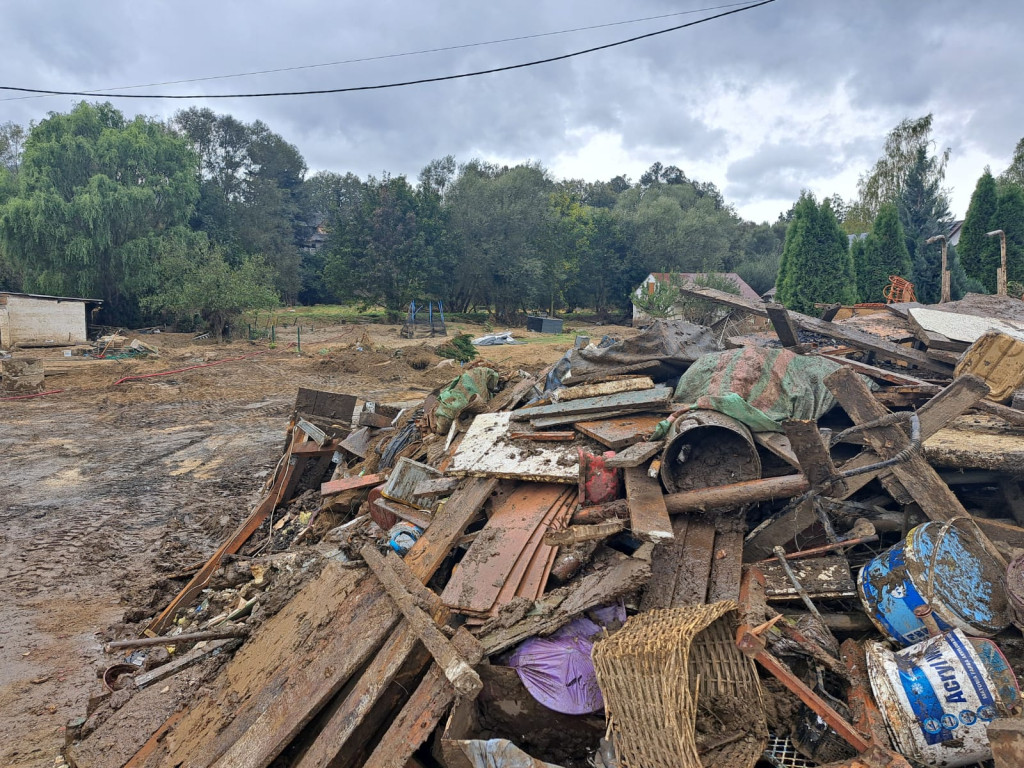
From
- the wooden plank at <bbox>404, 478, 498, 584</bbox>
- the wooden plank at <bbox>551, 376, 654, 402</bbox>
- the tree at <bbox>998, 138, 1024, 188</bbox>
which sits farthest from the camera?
the tree at <bbox>998, 138, 1024, 188</bbox>

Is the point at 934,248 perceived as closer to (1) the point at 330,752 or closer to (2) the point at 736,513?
(2) the point at 736,513

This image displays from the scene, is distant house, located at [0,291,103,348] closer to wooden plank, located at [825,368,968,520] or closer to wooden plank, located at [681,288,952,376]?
wooden plank, located at [681,288,952,376]

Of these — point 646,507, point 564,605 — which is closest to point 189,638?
point 564,605

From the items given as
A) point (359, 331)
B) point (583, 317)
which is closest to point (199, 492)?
point (359, 331)

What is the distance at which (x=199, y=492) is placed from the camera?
27.3ft

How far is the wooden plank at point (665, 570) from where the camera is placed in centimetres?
319

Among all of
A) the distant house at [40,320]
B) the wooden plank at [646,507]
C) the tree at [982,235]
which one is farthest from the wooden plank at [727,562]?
the distant house at [40,320]

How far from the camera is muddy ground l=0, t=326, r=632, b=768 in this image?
4.40 metres

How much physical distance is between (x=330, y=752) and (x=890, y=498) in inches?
148

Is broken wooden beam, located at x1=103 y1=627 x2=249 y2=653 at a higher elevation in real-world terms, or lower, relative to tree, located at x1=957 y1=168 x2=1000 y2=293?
lower

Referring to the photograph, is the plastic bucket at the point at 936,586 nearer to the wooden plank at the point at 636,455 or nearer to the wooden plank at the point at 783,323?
the wooden plank at the point at 636,455

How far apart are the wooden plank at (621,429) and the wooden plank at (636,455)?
0.81 ft

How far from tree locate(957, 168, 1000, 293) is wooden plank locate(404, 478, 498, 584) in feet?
67.3

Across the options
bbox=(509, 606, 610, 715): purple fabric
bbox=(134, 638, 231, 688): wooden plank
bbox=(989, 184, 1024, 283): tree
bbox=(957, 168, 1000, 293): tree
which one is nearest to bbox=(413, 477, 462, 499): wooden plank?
bbox=(134, 638, 231, 688): wooden plank
